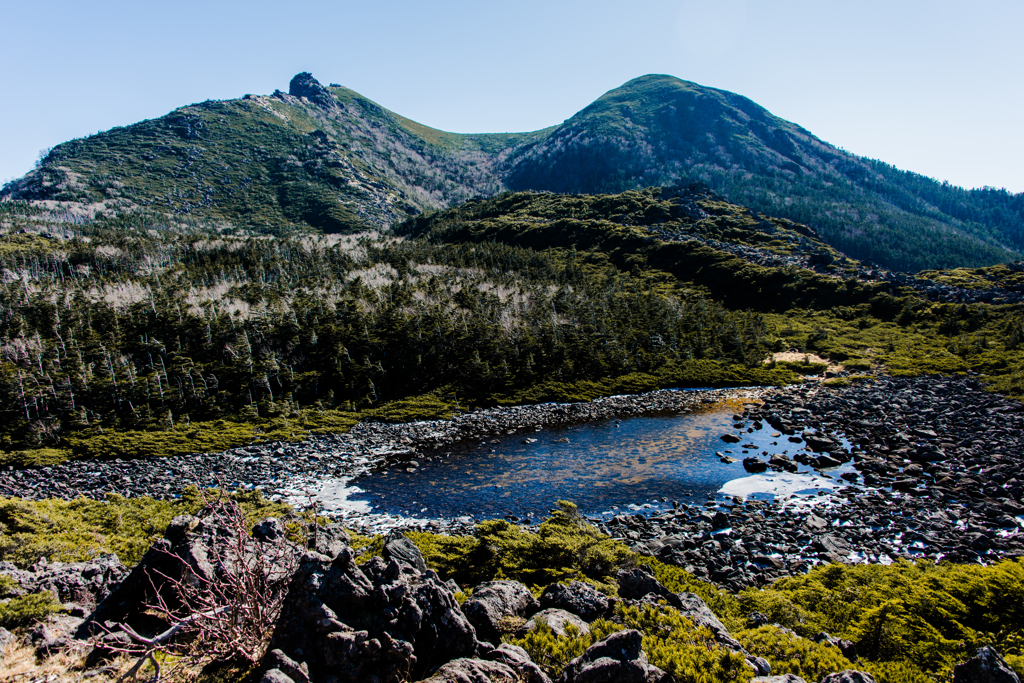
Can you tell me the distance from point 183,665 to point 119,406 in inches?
1910

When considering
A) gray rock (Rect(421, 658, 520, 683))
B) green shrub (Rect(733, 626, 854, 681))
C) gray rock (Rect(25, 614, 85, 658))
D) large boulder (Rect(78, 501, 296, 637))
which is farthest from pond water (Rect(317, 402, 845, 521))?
gray rock (Rect(421, 658, 520, 683))

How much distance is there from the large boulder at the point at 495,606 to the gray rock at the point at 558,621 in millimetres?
690

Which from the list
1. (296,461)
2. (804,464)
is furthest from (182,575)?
(804,464)

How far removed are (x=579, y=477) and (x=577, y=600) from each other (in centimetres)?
1882

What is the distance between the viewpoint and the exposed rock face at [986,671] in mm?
7309

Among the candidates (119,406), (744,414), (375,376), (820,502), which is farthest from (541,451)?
(119,406)

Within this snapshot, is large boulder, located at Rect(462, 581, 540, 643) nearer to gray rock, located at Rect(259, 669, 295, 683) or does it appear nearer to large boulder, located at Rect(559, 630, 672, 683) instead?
large boulder, located at Rect(559, 630, 672, 683)

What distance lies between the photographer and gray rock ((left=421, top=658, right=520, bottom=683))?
7.13 m

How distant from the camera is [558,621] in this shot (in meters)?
10.4

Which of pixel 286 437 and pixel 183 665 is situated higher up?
pixel 183 665

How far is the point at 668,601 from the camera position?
12.6 metres

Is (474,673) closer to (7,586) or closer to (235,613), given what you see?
(235,613)

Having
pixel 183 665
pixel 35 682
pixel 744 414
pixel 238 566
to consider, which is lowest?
pixel 744 414

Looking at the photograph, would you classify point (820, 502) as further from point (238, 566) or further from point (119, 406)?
point (119, 406)
